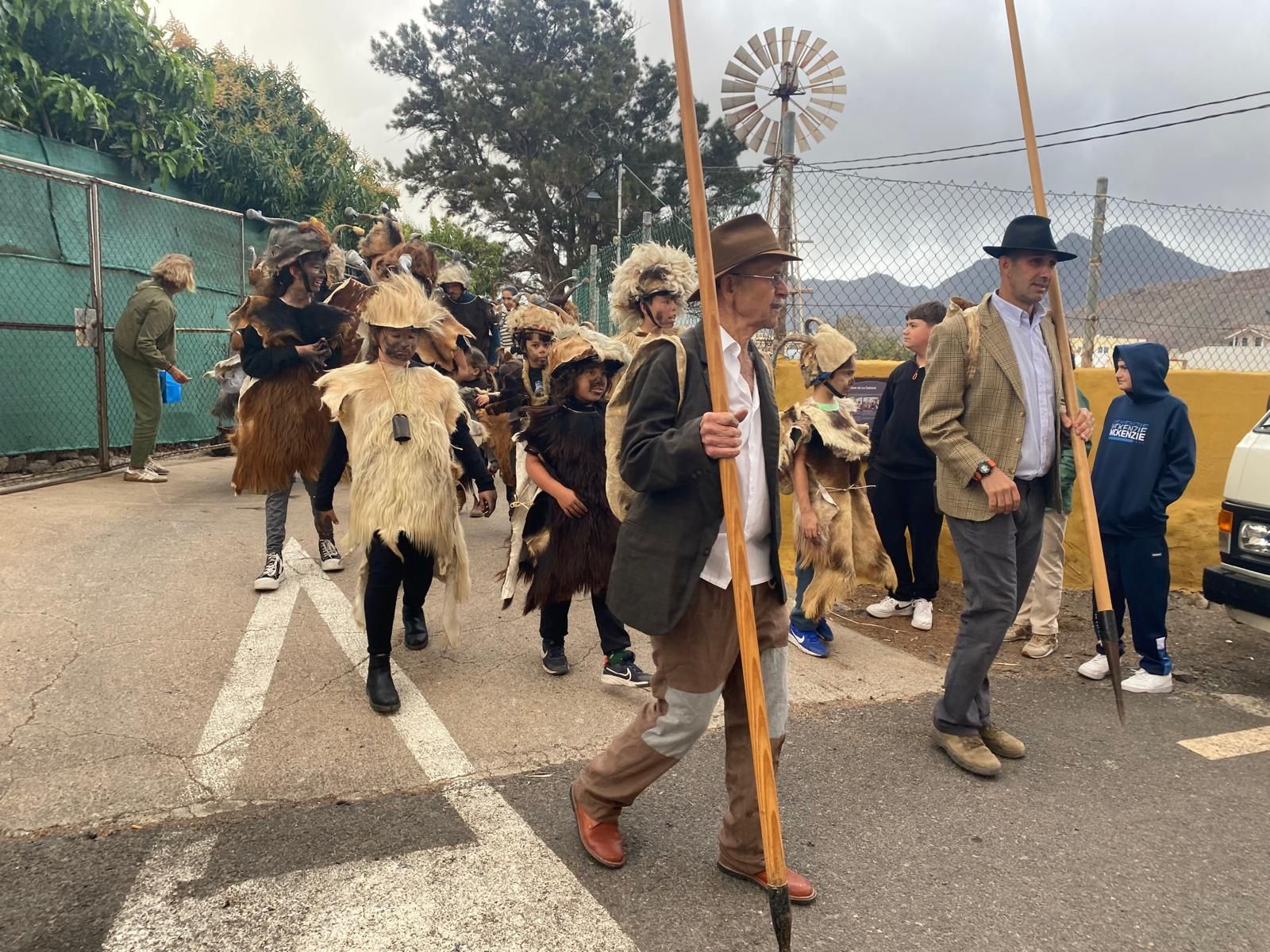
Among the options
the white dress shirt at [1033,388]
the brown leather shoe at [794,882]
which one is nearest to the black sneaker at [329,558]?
the brown leather shoe at [794,882]

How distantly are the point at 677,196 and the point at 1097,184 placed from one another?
27.9 meters

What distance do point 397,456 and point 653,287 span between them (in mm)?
1452

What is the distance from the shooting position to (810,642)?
16.2ft

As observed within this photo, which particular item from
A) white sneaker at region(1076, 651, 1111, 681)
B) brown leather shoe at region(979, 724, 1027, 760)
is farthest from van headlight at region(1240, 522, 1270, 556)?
brown leather shoe at region(979, 724, 1027, 760)

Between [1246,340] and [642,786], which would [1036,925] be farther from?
[1246,340]

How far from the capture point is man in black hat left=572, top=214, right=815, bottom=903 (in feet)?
8.25

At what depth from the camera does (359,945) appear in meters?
2.32

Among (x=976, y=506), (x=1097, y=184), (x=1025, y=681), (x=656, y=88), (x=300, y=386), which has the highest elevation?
(x=656, y=88)

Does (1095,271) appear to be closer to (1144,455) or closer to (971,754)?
(1144,455)

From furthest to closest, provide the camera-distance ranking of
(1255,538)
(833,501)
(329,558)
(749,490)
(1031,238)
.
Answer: (329,558) < (833,501) < (1255,538) < (1031,238) < (749,490)

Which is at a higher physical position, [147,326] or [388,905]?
[147,326]

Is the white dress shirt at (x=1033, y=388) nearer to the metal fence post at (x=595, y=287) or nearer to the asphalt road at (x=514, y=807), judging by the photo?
the asphalt road at (x=514, y=807)

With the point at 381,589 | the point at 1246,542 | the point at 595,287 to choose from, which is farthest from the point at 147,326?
the point at 1246,542

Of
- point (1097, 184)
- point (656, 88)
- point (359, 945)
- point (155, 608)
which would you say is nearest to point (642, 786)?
point (359, 945)
